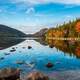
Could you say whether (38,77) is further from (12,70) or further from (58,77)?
(58,77)

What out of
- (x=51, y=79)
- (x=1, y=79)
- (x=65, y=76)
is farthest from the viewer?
(x=65, y=76)

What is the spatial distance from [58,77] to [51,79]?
102 inches

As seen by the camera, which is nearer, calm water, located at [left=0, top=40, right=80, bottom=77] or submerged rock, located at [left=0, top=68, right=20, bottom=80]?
submerged rock, located at [left=0, top=68, right=20, bottom=80]

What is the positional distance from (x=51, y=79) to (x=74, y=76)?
5.00m

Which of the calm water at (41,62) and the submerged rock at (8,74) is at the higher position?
the submerged rock at (8,74)

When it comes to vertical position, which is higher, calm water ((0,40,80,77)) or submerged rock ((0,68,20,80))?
submerged rock ((0,68,20,80))

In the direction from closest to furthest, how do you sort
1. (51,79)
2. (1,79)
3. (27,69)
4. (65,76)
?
(1,79), (51,79), (65,76), (27,69)

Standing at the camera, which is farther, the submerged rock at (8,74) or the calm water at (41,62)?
the calm water at (41,62)

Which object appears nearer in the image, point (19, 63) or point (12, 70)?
point (12, 70)

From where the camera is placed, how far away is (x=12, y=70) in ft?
133

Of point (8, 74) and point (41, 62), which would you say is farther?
point (41, 62)

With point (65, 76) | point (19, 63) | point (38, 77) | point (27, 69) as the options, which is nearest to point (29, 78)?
point (38, 77)

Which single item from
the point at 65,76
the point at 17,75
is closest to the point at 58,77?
the point at 65,76

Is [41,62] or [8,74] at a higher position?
[8,74]
